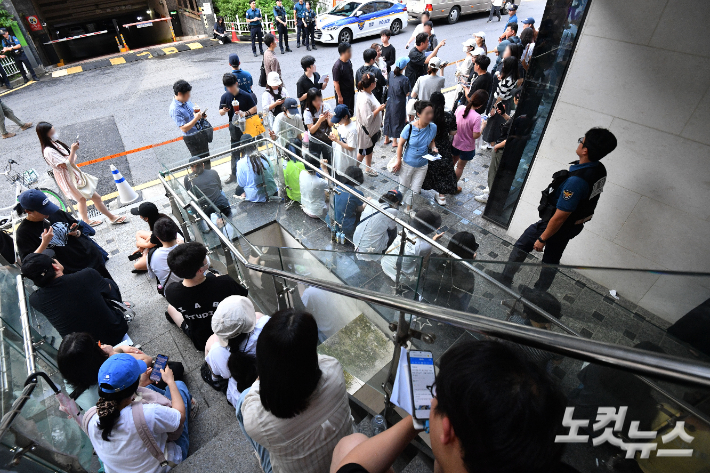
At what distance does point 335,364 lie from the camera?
163cm

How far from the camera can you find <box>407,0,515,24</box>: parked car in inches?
567

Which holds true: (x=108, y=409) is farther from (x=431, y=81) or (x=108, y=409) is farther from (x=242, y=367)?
(x=431, y=81)

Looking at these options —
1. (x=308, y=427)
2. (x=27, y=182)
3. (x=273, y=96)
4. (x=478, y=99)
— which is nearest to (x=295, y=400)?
(x=308, y=427)

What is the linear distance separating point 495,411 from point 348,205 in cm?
388

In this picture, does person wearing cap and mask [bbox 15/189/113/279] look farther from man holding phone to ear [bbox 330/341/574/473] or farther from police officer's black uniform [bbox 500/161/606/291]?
police officer's black uniform [bbox 500/161/606/291]

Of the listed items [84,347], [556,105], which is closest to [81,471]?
[84,347]

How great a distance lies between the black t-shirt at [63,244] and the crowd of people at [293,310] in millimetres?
14

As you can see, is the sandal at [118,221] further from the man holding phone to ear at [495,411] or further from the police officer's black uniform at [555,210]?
the man holding phone to ear at [495,411]

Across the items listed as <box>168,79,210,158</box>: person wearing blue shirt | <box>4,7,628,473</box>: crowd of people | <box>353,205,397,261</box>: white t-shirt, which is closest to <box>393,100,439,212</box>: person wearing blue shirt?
<box>4,7,628,473</box>: crowd of people

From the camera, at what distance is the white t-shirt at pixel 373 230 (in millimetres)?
3972

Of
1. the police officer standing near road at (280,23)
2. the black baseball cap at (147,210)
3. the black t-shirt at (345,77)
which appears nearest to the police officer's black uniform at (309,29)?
the police officer standing near road at (280,23)

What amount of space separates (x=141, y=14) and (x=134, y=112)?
16.8 metres

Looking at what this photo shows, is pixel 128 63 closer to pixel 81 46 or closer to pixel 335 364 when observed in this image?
pixel 81 46

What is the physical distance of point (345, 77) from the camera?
6.89 meters
